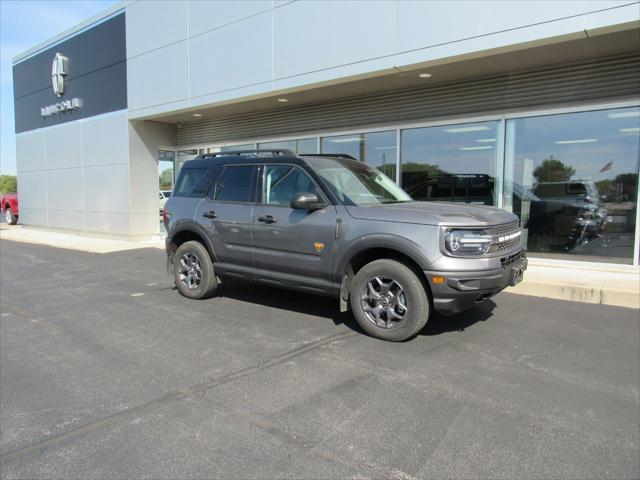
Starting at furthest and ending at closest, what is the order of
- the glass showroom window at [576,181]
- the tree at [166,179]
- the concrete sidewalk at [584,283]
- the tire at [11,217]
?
the tire at [11,217] < the tree at [166,179] < the glass showroom window at [576,181] < the concrete sidewalk at [584,283]

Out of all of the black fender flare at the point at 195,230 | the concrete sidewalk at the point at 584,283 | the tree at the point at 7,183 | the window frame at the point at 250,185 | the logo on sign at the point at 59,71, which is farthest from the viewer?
the tree at the point at 7,183

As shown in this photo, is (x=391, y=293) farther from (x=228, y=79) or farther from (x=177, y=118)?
(x=177, y=118)

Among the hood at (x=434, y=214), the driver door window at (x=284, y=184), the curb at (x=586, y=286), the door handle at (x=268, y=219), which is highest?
the driver door window at (x=284, y=184)

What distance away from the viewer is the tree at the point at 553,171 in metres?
8.65

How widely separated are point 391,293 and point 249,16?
348 inches

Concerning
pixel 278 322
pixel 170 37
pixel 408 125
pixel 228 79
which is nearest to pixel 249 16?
pixel 228 79

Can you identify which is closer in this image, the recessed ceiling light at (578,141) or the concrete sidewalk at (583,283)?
the concrete sidewalk at (583,283)

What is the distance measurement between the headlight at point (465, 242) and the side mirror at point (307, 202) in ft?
4.86

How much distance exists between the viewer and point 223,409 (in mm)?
3455

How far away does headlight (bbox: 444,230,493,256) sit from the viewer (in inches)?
181

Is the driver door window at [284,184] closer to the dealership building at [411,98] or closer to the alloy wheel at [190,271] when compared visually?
the alloy wheel at [190,271]

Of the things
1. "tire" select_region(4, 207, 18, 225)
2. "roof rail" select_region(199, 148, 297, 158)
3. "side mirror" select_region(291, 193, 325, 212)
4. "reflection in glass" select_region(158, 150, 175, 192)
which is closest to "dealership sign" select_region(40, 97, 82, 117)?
"reflection in glass" select_region(158, 150, 175, 192)

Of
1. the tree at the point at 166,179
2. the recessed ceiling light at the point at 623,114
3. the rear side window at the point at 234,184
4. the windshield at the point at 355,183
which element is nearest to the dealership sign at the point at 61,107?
the tree at the point at 166,179

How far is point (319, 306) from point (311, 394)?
274 centimetres
